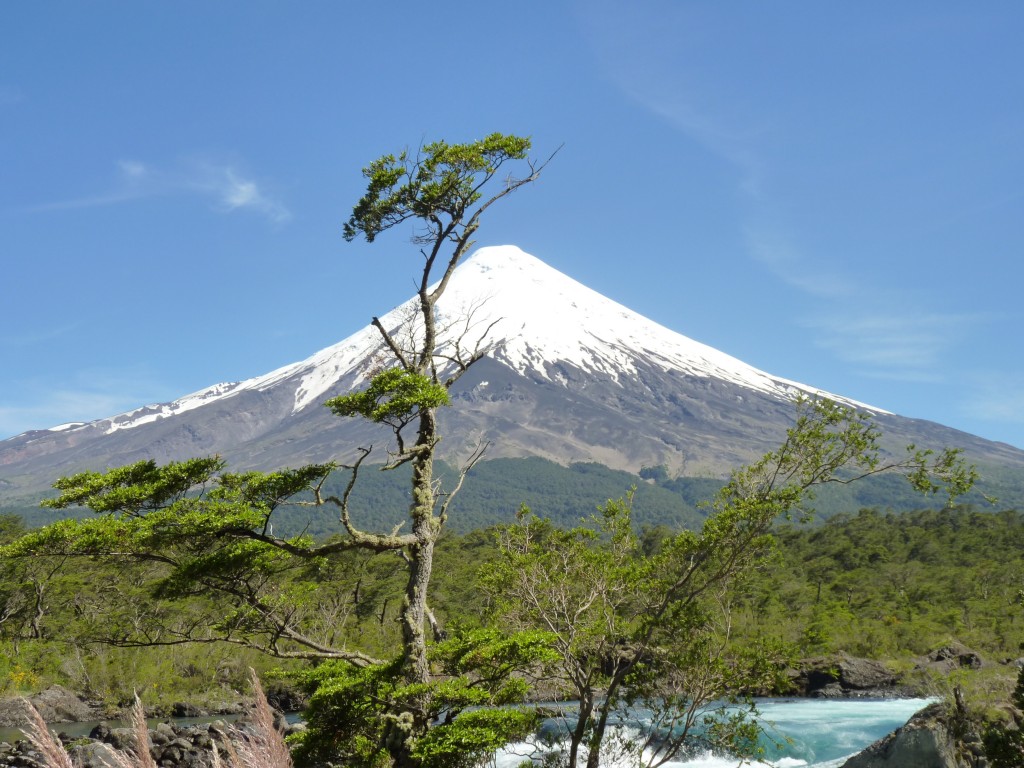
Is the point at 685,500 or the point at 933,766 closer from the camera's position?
the point at 933,766

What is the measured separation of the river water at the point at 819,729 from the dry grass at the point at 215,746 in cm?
1472

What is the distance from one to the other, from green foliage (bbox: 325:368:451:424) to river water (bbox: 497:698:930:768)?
34.6 ft

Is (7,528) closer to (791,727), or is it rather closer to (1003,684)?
(791,727)

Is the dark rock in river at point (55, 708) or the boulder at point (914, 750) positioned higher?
the boulder at point (914, 750)

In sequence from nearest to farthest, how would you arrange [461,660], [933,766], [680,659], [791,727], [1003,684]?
[461,660] < [680,659] < [933,766] < [1003,684] < [791,727]

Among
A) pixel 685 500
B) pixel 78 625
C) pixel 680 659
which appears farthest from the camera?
pixel 685 500

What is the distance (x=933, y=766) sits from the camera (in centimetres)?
1323

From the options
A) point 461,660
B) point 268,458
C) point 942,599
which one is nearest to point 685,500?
point 268,458

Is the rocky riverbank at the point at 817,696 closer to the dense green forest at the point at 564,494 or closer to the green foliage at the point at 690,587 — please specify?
the green foliage at the point at 690,587

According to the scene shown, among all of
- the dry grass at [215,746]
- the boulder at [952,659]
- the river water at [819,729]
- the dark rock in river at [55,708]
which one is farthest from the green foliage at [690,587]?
the boulder at [952,659]

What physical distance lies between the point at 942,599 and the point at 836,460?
1483 inches

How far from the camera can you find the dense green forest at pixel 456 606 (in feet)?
97.9

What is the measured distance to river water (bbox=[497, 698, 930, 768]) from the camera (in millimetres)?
19250

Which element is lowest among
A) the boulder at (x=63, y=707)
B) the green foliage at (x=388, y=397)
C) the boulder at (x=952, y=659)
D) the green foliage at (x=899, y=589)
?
the boulder at (x=63, y=707)
